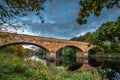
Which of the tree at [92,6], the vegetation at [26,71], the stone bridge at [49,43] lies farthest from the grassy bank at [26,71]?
the stone bridge at [49,43]

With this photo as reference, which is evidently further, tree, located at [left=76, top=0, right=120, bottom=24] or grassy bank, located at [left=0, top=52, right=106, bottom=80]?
grassy bank, located at [left=0, top=52, right=106, bottom=80]

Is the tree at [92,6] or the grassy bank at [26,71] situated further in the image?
→ the grassy bank at [26,71]

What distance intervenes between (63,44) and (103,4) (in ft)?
172

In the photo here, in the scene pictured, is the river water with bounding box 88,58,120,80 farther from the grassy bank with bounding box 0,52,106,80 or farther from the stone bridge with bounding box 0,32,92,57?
the stone bridge with bounding box 0,32,92,57

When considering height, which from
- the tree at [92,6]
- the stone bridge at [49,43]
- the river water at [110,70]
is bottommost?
the river water at [110,70]

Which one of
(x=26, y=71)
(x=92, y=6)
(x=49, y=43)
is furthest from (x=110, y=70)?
(x=49, y=43)

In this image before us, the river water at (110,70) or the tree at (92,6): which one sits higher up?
the tree at (92,6)

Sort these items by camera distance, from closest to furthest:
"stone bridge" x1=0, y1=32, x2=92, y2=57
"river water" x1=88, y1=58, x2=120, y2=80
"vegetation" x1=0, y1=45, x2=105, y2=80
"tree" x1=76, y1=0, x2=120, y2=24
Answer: "tree" x1=76, y1=0, x2=120, y2=24 → "vegetation" x1=0, y1=45, x2=105, y2=80 → "river water" x1=88, y1=58, x2=120, y2=80 → "stone bridge" x1=0, y1=32, x2=92, y2=57

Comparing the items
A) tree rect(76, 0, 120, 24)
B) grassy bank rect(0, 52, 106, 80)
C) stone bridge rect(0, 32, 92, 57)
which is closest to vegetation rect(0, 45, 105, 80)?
grassy bank rect(0, 52, 106, 80)

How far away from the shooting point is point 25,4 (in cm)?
681

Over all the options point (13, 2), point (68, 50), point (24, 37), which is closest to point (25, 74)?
point (13, 2)

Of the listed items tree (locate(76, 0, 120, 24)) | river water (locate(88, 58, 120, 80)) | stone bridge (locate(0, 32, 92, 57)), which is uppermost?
stone bridge (locate(0, 32, 92, 57))

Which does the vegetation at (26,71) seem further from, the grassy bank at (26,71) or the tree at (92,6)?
the tree at (92,6)

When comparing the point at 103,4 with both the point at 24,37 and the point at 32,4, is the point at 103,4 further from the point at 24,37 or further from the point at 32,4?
the point at 24,37
